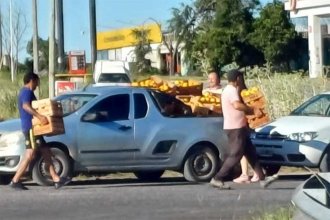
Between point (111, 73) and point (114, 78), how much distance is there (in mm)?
668

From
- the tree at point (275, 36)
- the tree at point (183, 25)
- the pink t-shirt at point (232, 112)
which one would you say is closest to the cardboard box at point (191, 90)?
the pink t-shirt at point (232, 112)

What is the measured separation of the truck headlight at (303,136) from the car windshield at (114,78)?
31.0m

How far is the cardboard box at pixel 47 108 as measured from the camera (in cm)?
1574

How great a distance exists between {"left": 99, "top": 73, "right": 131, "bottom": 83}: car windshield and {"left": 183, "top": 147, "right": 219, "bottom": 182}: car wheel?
30897 millimetres

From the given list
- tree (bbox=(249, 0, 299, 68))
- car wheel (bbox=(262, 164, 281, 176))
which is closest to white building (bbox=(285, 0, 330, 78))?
tree (bbox=(249, 0, 299, 68))

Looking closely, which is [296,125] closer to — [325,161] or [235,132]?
A: [325,161]

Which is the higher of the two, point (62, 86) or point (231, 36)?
point (231, 36)

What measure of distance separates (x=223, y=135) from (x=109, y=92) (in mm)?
1985

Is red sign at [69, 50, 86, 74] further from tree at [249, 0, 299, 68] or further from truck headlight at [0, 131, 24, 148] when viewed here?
tree at [249, 0, 299, 68]

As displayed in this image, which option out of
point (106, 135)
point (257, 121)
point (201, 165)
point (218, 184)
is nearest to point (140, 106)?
point (106, 135)

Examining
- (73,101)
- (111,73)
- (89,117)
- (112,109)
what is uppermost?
(111,73)

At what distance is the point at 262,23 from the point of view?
67.9 metres

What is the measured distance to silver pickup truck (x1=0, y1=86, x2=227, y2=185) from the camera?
54.2 feet

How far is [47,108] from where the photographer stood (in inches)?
621
